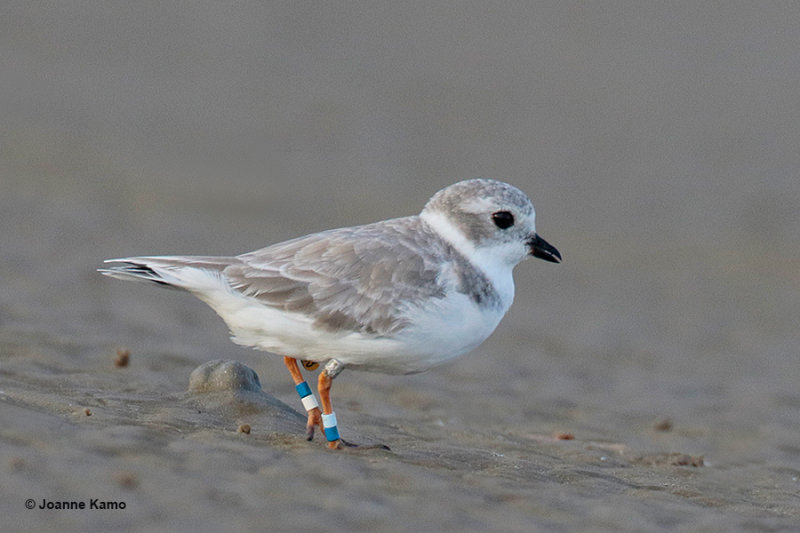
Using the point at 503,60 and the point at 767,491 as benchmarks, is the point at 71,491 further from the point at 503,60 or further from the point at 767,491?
the point at 503,60

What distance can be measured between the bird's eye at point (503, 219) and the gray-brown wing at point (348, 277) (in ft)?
1.50

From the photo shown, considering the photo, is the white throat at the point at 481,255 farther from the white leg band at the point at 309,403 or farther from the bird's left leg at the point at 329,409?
the white leg band at the point at 309,403

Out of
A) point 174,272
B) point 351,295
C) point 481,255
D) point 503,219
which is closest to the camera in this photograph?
point 174,272

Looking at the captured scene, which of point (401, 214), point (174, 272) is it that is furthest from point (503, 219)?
point (401, 214)

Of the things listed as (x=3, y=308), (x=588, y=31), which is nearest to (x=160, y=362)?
(x=3, y=308)

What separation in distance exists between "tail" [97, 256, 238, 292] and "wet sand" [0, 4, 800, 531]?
868 millimetres

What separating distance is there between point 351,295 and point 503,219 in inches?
49.8

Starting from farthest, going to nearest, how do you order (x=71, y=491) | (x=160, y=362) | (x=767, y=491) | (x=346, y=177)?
(x=346, y=177) < (x=160, y=362) < (x=767, y=491) < (x=71, y=491)

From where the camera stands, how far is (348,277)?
677cm

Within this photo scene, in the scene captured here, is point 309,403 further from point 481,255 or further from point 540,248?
point 540,248

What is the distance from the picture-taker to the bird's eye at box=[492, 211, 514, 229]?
285 inches

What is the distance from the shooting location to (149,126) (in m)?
17.3

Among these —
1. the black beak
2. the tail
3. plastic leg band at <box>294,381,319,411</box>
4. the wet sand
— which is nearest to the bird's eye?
the black beak

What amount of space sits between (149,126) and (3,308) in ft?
25.3
